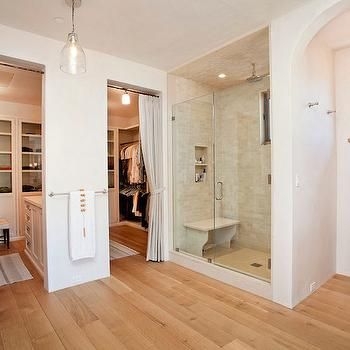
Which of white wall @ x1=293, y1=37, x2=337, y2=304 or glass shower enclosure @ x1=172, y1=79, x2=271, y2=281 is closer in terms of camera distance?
white wall @ x1=293, y1=37, x2=337, y2=304

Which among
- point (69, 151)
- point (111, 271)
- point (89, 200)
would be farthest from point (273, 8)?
point (111, 271)

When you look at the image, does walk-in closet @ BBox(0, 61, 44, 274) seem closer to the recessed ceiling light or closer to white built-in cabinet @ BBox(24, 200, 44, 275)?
white built-in cabinet @ BBox(24, 200, 44, 275)

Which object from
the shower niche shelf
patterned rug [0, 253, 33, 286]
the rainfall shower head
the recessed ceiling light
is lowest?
patterned rug [0, 253, 33, 286]

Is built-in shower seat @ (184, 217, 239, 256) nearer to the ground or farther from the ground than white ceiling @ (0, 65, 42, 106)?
nearer to the ground

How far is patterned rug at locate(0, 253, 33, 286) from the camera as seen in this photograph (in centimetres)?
306

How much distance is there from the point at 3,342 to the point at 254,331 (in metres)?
1.89

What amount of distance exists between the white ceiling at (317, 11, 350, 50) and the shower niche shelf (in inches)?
76.2

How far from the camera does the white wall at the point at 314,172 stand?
7.97 ft

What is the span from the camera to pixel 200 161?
3928 millimetres

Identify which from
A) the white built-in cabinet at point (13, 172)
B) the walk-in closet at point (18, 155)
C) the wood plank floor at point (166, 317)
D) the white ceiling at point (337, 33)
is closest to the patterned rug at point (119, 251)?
the wood plank floor at point (166, 317)

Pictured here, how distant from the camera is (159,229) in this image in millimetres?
3697

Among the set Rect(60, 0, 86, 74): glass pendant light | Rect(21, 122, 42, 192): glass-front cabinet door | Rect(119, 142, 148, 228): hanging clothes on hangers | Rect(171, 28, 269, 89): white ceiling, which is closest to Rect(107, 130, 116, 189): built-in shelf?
Rect(119, 142, 148, 228): hanging clothes on hangers

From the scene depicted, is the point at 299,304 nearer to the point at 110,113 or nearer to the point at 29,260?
the point at 29,260

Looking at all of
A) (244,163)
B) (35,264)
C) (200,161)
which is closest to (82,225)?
(35,264)
